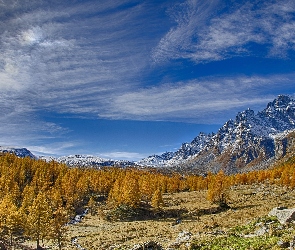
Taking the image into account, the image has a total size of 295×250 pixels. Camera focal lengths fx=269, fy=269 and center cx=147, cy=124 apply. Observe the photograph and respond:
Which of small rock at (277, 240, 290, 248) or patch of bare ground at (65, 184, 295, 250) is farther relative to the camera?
patch of bare ground at (65, 184, 295, 250)

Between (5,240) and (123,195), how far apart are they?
38.7 metres

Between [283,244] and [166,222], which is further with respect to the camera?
[166,222]

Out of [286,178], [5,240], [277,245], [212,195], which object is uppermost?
[286,178]

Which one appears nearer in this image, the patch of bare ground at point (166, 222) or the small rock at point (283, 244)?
the small rock at point (283, 244)

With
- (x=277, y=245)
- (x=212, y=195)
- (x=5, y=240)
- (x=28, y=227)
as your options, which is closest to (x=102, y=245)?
(x=28, y=227)

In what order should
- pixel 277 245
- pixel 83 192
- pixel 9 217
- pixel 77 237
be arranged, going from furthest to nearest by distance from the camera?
1. pixel 83 192
2. pixel 77 237
3. pixel 9 217
4. pixel 277 245

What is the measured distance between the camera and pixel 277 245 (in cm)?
1986

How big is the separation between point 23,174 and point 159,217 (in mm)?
68547

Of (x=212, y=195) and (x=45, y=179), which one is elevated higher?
(x=45, y=179)

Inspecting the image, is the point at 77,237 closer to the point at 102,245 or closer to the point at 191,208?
the point at 102,245

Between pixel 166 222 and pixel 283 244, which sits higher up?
pixel 283 244

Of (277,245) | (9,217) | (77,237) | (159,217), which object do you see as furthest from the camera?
(159,217)

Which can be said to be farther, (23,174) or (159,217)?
(23,174)

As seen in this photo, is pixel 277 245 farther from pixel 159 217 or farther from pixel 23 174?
pixel 23 174
